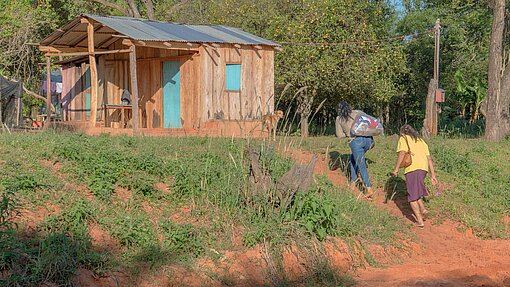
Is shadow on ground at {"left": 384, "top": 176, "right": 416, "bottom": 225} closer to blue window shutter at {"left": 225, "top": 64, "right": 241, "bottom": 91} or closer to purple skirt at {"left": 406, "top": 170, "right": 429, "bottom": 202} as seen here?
purple skirt at {"left": 406, "top": 170, "right": 429, "bottom": 202}

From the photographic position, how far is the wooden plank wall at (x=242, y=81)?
1906 centimetres

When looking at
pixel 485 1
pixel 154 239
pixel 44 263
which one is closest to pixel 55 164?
pixel 154 239

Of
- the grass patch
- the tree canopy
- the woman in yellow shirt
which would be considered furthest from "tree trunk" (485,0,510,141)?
the woman in yellow shirt

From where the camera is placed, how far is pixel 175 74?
19.8m

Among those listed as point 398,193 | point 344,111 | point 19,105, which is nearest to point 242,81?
point 344,111

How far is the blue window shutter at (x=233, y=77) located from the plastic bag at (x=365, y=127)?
7793 millimetres

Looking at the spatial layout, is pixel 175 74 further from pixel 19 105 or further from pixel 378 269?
pixel 378 269

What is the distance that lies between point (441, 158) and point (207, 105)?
23.6 ft

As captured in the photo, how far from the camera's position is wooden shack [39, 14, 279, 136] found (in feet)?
59.6

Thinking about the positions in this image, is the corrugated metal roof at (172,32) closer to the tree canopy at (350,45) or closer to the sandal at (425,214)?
the tree canopy at (350,45)

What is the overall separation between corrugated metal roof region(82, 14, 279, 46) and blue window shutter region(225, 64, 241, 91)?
0.79 metres

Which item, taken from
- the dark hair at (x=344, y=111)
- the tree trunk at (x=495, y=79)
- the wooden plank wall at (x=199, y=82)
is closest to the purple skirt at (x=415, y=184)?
the dark hair at (x=344, y=111)

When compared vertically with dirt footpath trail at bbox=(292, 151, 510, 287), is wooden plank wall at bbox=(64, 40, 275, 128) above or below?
above

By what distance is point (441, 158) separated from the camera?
1448cm
